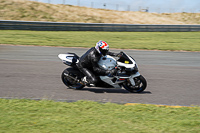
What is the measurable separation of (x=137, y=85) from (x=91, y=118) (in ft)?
10.0

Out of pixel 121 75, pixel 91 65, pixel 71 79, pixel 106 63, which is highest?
pixel 106 63

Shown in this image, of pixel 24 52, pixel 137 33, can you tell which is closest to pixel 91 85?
pixel 24 52

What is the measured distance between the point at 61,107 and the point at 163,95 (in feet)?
10.6

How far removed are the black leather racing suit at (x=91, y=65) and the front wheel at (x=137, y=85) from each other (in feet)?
2.47

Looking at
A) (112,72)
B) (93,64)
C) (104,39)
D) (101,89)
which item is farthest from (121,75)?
(104,39)

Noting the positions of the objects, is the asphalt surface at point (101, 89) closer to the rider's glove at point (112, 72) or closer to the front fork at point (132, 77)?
the front fork at point (132, 77)

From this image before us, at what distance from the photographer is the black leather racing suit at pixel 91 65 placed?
831cm

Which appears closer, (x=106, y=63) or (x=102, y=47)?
(x=102, y=47)

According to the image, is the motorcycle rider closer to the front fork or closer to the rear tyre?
the rear tyre

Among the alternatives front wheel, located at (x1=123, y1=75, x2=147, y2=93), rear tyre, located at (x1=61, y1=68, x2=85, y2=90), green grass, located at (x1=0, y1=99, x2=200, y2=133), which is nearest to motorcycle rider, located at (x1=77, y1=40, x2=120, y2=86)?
rear tyre, located at (x1=61, y1=68, x2=85, y2=90)

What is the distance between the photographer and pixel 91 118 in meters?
5.75

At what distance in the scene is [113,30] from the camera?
26641 millimetres

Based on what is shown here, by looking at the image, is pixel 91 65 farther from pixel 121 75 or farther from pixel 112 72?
pixel 121 75

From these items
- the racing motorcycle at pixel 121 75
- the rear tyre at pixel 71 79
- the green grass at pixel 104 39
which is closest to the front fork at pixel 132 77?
the racing motorcycle at pixel 121 75
